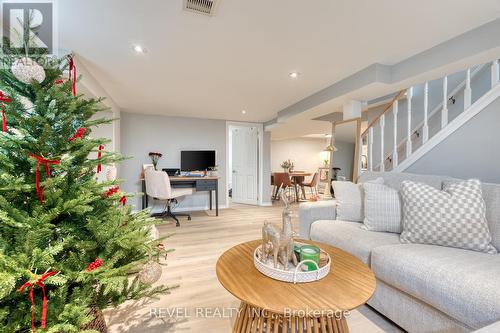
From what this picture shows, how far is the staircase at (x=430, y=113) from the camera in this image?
7.56 ft

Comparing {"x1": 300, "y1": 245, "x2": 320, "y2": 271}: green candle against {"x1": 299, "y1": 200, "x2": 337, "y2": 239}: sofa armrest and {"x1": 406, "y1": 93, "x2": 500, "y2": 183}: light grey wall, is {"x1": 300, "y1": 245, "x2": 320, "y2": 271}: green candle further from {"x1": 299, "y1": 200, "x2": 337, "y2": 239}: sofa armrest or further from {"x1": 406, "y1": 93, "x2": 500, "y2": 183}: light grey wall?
{"x1": 406, "y1": 93, "x2": 500, "y2": 183}: light grey wall

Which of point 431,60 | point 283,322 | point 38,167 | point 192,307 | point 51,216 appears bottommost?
point 192,307

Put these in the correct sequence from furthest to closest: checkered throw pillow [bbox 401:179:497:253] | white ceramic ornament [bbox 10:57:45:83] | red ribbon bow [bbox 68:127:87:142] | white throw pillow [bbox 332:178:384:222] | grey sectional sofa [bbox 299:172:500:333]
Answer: white throw pillow [bbox 332:178:384:222], checkered throw pillow [bbox 401:179:497:253], grey sectional sofa [bbox 299:172:500:333], red ribbon bow [bbox 68:127:87:142], white ceramic ornament [bbox 10:57:45:83]

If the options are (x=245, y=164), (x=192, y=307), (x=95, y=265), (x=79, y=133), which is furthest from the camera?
(x=245, y=164)

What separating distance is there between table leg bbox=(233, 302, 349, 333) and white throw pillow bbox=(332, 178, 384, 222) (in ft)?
4.24

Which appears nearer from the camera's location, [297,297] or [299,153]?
[297,297]

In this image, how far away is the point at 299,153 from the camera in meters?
8.62

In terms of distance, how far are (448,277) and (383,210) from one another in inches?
28.8

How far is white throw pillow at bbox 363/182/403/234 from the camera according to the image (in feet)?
5.98

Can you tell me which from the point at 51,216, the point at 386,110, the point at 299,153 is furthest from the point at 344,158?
the point at 299,153

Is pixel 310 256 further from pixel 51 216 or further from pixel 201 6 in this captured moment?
pixel 201 6

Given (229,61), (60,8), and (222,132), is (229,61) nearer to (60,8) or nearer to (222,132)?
(60,8)

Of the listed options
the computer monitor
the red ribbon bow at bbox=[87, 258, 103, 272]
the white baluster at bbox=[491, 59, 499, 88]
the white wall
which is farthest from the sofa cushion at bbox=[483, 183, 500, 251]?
the white wall

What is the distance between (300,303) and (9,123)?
133 cm
